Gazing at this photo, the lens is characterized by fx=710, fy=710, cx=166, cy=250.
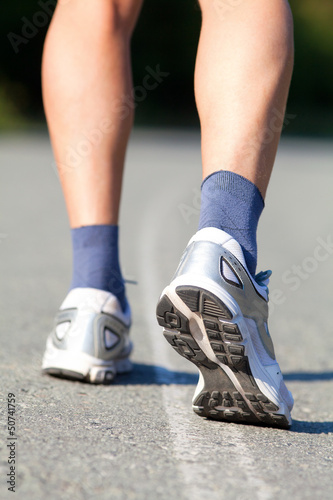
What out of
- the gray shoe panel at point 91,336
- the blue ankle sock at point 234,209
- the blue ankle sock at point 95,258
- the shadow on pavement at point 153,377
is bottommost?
the shadow on pavement at point 153,377

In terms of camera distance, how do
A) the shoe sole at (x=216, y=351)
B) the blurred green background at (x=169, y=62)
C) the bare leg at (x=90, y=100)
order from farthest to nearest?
the blurred green background at (x=169, y=62) < the bare leg at (x=90, y=100) < the shoe sole at (x=216, y=351)

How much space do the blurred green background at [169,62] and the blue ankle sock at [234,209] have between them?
1957cm

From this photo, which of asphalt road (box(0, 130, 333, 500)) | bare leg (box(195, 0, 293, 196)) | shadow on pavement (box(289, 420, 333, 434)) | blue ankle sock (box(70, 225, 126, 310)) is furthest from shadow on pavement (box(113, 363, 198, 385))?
bare leg (box(195, 0, 293, 196))

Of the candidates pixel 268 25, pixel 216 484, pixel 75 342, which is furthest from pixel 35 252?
pixel 216 484

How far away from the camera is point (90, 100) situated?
207cm

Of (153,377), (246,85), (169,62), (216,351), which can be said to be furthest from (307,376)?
(169,62)

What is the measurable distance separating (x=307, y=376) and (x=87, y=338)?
2.60 ft

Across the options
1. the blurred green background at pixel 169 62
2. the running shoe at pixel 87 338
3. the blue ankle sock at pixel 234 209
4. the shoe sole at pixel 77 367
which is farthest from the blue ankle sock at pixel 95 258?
the blurred green background at pixel 169 62

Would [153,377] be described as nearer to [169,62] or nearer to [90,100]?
[90,100]

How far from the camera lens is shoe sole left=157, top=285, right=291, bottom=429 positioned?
1441 mm

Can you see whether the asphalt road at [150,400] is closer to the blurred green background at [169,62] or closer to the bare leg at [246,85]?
the bare leg at [246,85]

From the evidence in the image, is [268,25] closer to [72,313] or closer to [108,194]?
[108,194]

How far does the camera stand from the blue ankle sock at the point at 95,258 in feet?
6.59

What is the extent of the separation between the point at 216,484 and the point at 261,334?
42 centimetres
